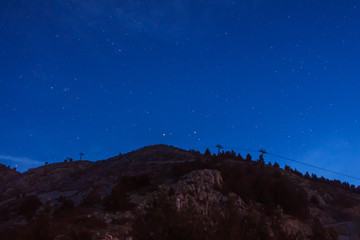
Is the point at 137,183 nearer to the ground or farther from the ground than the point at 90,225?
farther from the ground

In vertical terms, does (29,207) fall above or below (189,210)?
above

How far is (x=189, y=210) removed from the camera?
354 inches

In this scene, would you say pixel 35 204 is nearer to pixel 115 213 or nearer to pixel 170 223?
pixel 115 213

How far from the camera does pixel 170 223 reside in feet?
28.1

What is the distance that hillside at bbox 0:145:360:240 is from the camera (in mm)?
9000

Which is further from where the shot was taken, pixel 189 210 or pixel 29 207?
pixel 29 207

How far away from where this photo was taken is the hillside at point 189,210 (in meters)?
9.00

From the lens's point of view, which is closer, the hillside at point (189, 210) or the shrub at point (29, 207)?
the hillside at point (189, 210)

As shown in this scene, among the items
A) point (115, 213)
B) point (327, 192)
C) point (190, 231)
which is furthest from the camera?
point (327, 192)

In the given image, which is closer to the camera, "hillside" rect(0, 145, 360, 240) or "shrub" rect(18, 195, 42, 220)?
"hillside" rect(0, 145, 360, 240)

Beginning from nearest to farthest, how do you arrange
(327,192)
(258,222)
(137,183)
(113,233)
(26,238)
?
1. (258,222)
2. (26,238)
3. (113,233)
4. (137,183)
5. (327,192)

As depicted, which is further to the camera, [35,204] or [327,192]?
[327,192]

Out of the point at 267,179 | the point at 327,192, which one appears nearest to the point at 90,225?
the point at 267,179

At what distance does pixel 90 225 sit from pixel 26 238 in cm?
358
